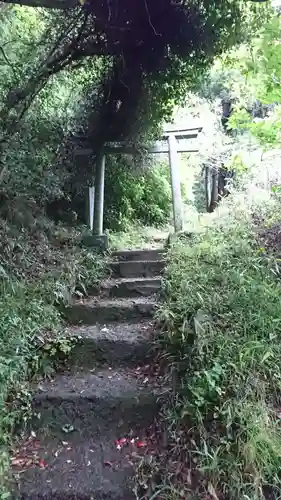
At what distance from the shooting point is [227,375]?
103 inches

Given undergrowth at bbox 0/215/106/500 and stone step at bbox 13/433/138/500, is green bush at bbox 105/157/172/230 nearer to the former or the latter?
undergrowth at bbox 0/215/106/500

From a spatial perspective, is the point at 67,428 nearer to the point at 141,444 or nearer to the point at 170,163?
the point at 141,444

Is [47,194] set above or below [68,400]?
above

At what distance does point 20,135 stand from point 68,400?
3.41m

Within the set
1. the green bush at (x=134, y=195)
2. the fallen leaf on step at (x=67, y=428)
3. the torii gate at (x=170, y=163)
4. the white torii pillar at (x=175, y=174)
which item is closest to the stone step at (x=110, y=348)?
the fallen leaf on step at (x=67, y=428)

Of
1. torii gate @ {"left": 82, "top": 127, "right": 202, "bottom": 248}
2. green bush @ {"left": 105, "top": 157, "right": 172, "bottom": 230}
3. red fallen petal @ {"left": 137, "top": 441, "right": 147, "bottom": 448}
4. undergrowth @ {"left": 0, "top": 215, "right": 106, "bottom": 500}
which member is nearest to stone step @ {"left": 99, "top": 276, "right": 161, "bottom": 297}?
undergrowth @ {"left": 0, "top": 215, "right": 106, "bottom": 500}

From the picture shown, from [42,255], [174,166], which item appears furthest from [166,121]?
[42,255]

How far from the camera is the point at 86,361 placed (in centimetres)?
354

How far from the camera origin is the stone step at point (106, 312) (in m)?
4.12

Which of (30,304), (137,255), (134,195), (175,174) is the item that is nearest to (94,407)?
(30,304)

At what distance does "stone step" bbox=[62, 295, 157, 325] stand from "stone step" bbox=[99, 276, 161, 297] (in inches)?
17.0

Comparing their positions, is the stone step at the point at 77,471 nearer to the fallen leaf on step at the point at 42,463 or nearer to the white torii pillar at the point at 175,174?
the fallen leaf on step at the point at 42,463

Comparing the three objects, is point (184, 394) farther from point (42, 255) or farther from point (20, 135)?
point (20, 135)

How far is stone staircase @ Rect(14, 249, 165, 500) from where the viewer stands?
2.51 meters
